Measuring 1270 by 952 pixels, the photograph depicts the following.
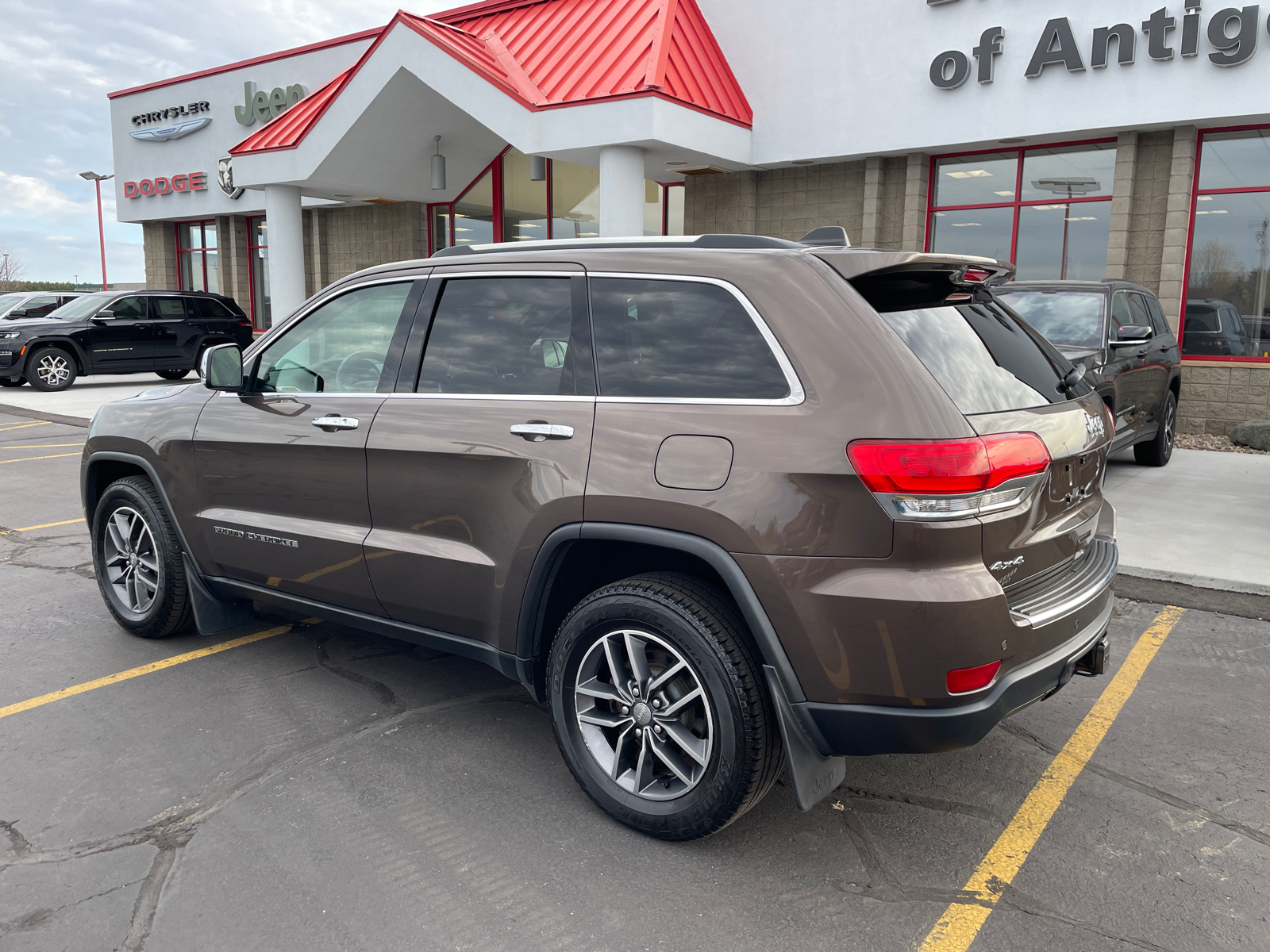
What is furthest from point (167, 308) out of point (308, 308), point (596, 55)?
point (308, 308)

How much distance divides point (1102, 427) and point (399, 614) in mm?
2666

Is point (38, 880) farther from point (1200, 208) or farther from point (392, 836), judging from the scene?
point (1200, 208)

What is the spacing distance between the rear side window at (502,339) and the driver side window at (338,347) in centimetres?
28

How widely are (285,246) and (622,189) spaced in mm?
7374

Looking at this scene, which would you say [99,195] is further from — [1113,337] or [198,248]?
[1113,337]

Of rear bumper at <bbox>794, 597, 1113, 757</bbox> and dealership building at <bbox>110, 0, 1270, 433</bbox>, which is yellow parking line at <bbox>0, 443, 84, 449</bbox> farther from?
rear bumper at <bbox>794, 597, 1113, 757</bbox>

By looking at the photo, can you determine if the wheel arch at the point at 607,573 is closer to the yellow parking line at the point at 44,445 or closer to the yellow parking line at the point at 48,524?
the yellow parking line at the point at 48,524

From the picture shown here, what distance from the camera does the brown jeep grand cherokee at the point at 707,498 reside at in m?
2.64

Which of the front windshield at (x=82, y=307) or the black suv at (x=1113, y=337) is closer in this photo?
the black suv at (x=1113, y=337)

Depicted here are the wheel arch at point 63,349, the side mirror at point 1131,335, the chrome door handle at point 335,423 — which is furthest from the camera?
the wheel arch at point 63,349

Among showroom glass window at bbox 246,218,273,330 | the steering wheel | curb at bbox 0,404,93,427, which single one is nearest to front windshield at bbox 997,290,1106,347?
the steering wheel

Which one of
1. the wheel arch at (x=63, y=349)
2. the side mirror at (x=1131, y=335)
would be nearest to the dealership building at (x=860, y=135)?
the wheel arch at (x=63, y=349)

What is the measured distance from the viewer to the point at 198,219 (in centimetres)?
2545

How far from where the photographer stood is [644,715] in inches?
121
